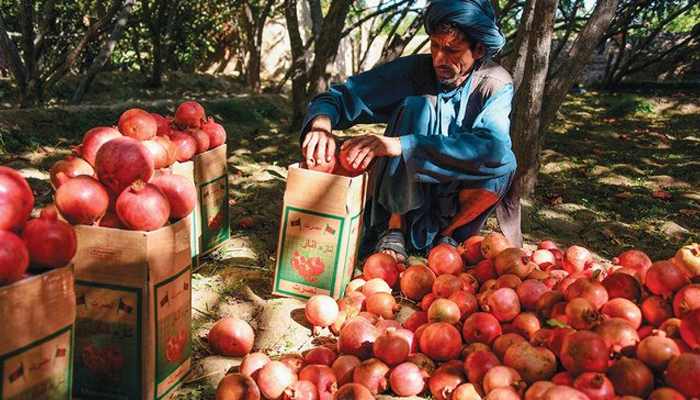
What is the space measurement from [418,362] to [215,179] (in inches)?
66.9

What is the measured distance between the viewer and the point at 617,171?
620 cm

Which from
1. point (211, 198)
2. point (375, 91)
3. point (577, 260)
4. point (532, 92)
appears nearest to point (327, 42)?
point (532, 92)

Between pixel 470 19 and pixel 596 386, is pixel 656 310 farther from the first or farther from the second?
pixel 470 19

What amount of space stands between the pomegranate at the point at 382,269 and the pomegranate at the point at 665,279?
3.95 feet

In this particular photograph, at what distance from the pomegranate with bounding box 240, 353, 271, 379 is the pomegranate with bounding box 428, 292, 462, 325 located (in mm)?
743

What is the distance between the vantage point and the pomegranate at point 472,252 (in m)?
3.19

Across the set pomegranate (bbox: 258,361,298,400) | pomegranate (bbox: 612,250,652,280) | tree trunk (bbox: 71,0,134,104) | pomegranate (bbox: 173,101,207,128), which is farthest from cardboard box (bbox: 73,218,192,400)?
tree trunk (bbox: 71,0,134,104)

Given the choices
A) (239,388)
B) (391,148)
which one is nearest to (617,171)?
(391,148)

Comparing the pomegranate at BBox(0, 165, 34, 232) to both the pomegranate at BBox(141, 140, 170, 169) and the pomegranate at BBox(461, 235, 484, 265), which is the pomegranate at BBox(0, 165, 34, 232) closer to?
the pomegranate at BBox(141, 140, 170, 169)

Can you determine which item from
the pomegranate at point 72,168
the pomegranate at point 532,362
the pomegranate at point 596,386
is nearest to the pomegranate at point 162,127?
the pomegranate at point 72,168

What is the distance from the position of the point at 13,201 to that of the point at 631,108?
9907 millimetres

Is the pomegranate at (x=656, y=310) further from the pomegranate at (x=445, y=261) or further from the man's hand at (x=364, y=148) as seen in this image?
the man's hand at (x=364, y=148)

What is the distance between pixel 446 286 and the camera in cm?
275

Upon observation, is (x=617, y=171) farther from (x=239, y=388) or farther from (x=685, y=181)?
(x=239, y=388)
